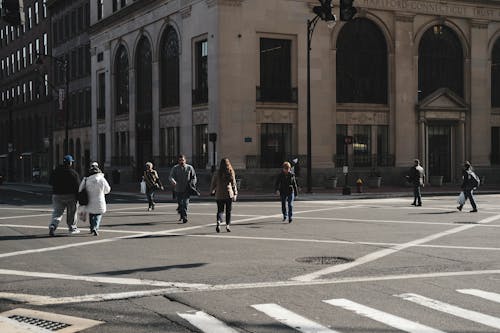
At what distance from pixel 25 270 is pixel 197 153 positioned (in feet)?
98.3

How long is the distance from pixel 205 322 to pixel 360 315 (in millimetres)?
1799

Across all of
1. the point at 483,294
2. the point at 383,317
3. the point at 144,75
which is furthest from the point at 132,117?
the point at 383,317

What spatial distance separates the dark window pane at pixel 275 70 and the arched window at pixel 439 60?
9.34 metres

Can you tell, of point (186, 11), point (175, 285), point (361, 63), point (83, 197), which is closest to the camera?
point (175, 285)

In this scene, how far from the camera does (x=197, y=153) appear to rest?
41.0 metres

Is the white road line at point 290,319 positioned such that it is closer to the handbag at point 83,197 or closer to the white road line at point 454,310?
the white road line at point 454,310

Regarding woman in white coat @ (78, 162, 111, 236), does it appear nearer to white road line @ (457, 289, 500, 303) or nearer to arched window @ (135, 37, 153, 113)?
white road line @ (457, 289, 500, 303)

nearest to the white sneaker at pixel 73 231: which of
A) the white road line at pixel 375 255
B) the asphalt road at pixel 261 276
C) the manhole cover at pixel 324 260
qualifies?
the asphalt road at pixel 261 276

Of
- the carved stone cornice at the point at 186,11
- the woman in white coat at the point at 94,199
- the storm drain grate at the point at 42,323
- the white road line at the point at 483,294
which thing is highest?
the carved stone cornice at the point at 186,11

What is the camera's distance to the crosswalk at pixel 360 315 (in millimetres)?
7168

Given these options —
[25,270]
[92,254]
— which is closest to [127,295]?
[25,270]

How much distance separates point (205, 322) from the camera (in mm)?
7496

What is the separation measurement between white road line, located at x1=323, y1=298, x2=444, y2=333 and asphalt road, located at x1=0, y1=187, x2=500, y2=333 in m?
0.01

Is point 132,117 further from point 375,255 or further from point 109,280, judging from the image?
point 109,280
